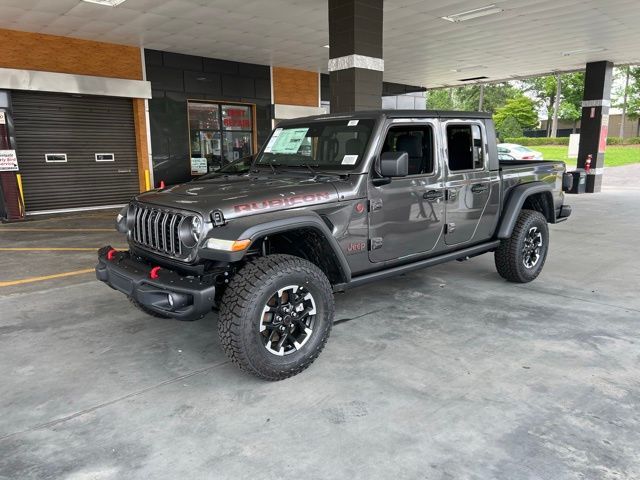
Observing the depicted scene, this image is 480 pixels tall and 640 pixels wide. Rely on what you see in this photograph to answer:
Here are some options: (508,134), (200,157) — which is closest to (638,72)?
(508,134)

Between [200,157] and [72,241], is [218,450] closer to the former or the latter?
[72,241]

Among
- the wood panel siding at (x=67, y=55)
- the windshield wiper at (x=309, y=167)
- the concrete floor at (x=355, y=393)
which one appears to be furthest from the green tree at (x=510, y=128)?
the windshield wiper at (x=309, y=167)

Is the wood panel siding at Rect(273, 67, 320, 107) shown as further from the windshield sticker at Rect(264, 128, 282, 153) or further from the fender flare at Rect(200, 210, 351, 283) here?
the fender flare at Rect(200, 210, 351, 283)

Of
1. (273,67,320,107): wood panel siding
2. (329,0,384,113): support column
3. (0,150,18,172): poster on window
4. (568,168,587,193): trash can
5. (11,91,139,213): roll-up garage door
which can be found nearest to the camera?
(568,168,587,193): trash can

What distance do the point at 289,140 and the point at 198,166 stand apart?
1018 cm

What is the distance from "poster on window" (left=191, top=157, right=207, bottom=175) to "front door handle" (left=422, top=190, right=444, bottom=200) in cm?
1084

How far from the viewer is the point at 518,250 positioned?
16.3 ft

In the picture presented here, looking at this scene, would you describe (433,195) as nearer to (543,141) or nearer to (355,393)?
(355,393)

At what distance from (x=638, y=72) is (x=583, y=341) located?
2009 inches

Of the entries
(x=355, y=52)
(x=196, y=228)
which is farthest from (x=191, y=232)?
(x=355, y=52)

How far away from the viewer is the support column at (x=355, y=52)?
7.53 meters

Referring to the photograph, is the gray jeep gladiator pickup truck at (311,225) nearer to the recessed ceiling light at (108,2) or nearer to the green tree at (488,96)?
the recessed ceiling light at (108,2)

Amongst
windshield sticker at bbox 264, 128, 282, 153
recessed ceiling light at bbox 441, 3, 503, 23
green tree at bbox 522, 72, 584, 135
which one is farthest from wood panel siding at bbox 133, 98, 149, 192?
green tree at bbox 522, 72, 584, 135

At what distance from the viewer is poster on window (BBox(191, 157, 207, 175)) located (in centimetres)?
1378
